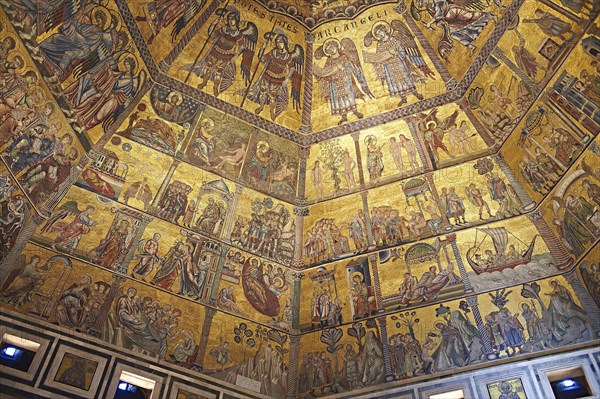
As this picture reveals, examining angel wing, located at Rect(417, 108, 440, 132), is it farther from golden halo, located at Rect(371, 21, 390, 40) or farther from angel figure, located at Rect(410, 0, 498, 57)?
golden halo, located at Rect(371, 21, 390, 40)

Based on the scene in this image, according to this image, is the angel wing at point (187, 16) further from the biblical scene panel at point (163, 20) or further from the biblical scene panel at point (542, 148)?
the biblical scene panel at point (542, 148)

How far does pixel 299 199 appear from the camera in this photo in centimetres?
1470

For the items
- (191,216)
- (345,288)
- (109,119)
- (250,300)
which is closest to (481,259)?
(345,288)

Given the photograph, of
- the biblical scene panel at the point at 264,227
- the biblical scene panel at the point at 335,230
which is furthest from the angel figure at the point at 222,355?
the biblical scene panel at the point at 335,230

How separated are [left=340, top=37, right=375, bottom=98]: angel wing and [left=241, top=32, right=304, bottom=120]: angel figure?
115 cm

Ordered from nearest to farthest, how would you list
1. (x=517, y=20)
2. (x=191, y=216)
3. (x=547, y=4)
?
1. (x=547, y=4)
2. (x=517, y=20)
3. (x=191, y=216)

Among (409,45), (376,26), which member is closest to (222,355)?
(409,45)

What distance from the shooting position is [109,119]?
13070mm

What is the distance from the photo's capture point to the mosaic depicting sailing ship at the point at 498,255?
12.1 metres

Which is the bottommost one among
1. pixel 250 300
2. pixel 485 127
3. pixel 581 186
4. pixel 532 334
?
pixel 532 334

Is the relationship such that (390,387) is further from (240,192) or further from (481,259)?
(240,192)

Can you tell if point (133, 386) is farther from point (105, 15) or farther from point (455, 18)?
point (455, 18)

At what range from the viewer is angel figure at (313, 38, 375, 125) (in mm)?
15117

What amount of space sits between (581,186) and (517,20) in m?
3.77
